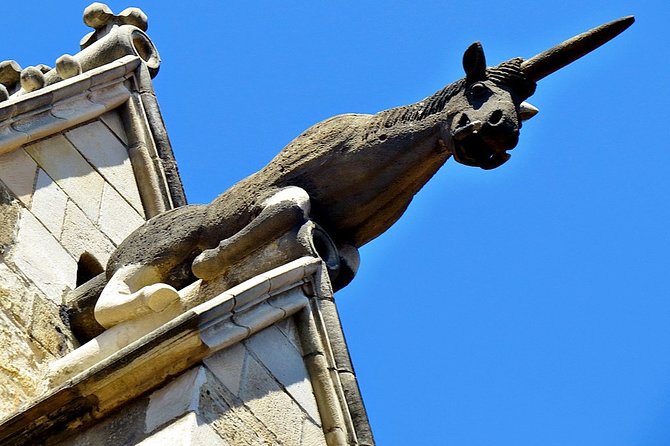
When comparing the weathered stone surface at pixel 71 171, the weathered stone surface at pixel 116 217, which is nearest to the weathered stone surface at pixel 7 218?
the weathered stone surface at pixel 71 171

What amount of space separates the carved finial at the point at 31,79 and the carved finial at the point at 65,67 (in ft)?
0.86

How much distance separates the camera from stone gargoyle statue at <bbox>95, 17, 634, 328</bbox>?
7.95 metres

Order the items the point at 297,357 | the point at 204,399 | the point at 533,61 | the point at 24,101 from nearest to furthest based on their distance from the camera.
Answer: the point at 204,399, the point at 297,357, the point at 533,61, the point at 24,101

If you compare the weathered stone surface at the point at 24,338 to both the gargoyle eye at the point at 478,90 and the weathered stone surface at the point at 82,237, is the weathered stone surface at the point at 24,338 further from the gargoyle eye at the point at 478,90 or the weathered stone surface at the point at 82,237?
the gargoyle eye at the point at 478,90

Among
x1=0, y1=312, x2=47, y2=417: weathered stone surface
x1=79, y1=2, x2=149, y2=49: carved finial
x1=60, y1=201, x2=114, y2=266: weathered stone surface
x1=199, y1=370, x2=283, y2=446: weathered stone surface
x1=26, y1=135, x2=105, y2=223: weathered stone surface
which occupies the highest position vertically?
x1=79, y1=2, x2=149, y2=49: carved finial

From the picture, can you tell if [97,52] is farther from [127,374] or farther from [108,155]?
[127,374]

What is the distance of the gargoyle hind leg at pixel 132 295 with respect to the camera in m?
7.79

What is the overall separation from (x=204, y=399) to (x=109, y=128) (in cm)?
347

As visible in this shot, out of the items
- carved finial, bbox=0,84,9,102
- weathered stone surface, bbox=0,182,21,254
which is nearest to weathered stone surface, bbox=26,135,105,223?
carved finial, bbox=0,84,9,102

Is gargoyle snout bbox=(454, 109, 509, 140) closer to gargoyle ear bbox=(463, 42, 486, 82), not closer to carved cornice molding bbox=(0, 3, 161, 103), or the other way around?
gargoyle ear bbox=(463, 42, 486, 82)

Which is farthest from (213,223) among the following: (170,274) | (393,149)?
(393,149)

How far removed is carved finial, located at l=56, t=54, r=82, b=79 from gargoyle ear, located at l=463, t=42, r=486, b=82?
8.42 feet

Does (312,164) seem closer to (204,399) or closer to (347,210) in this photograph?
(347,210)

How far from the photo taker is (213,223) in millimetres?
8344
